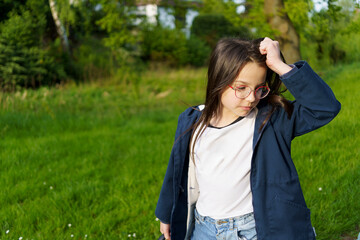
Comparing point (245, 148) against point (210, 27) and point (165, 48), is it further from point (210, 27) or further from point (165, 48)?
point (210, 27)

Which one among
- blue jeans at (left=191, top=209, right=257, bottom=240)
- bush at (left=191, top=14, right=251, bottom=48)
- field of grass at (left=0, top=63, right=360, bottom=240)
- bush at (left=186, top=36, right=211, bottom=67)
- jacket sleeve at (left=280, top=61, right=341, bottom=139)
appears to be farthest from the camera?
bush at (left=191, top=14, right=251, bottom=48)

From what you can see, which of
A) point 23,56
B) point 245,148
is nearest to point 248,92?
point 245,148

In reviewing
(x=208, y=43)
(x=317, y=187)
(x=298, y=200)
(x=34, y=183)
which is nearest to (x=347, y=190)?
(x=317, y=187)

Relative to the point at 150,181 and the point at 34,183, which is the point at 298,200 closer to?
the point at 150,181

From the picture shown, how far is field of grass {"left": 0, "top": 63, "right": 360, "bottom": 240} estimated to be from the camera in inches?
131

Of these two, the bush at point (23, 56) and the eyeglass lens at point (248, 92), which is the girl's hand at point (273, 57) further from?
the bush at point (23, 56)

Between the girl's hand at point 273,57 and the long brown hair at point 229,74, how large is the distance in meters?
0.09

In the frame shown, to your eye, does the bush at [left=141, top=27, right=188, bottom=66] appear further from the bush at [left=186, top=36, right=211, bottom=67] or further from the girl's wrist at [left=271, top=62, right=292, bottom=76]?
the girl's wrist at [left=271, top=62, right=292, bottom=76]

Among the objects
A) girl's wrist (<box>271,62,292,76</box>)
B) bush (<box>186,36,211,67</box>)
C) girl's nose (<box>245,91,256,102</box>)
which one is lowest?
bush (<box>186,36,211,67</box>)

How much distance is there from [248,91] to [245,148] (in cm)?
31

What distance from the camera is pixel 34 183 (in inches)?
167

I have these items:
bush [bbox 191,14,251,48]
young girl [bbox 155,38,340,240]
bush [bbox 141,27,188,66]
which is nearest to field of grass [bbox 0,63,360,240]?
young girl [bbox 155,38,340,240]

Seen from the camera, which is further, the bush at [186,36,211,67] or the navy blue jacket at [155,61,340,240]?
the bush at [186,36,211,67]

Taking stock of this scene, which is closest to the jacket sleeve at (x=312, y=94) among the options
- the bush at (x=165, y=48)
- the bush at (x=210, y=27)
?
the bush at (x=165, y=48)
